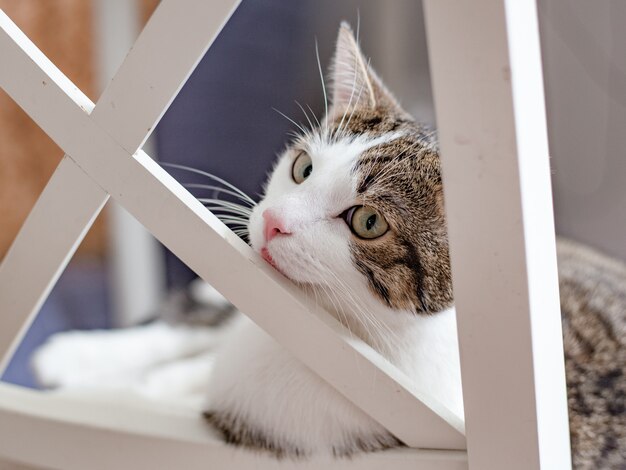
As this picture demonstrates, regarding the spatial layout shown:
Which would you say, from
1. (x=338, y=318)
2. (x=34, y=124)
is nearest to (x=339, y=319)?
(x=338, y=318)

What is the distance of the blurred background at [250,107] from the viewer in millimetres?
952

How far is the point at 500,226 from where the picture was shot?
0.44 m

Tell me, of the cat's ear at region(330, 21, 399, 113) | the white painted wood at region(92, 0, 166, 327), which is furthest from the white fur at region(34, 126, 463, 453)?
the white painted wood at region(92, 0, 166, 327)

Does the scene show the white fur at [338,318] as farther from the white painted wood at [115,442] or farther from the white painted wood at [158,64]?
the white painted wood at [158,64]

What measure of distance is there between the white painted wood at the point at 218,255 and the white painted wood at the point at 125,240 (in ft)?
3.53

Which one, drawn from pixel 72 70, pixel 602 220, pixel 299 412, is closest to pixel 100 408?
pixel 299 412

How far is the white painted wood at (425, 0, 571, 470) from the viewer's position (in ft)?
1.34

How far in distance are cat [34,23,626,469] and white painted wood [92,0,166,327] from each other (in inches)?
35.5

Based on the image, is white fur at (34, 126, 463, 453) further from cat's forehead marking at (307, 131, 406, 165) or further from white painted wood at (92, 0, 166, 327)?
white painted wood at (92, 0, 166, 327)

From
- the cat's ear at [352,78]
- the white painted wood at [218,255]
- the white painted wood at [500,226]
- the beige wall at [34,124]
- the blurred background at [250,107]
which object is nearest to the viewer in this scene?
the white painted wood at [500,226]

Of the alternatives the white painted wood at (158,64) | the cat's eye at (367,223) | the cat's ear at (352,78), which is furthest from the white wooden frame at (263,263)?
the cat's ear at (352,78)

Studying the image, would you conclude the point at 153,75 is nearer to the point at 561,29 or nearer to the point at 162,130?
the point at 561,29

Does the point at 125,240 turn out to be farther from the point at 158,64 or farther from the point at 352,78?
the point at 158,64

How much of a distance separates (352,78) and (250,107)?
0.65 m
